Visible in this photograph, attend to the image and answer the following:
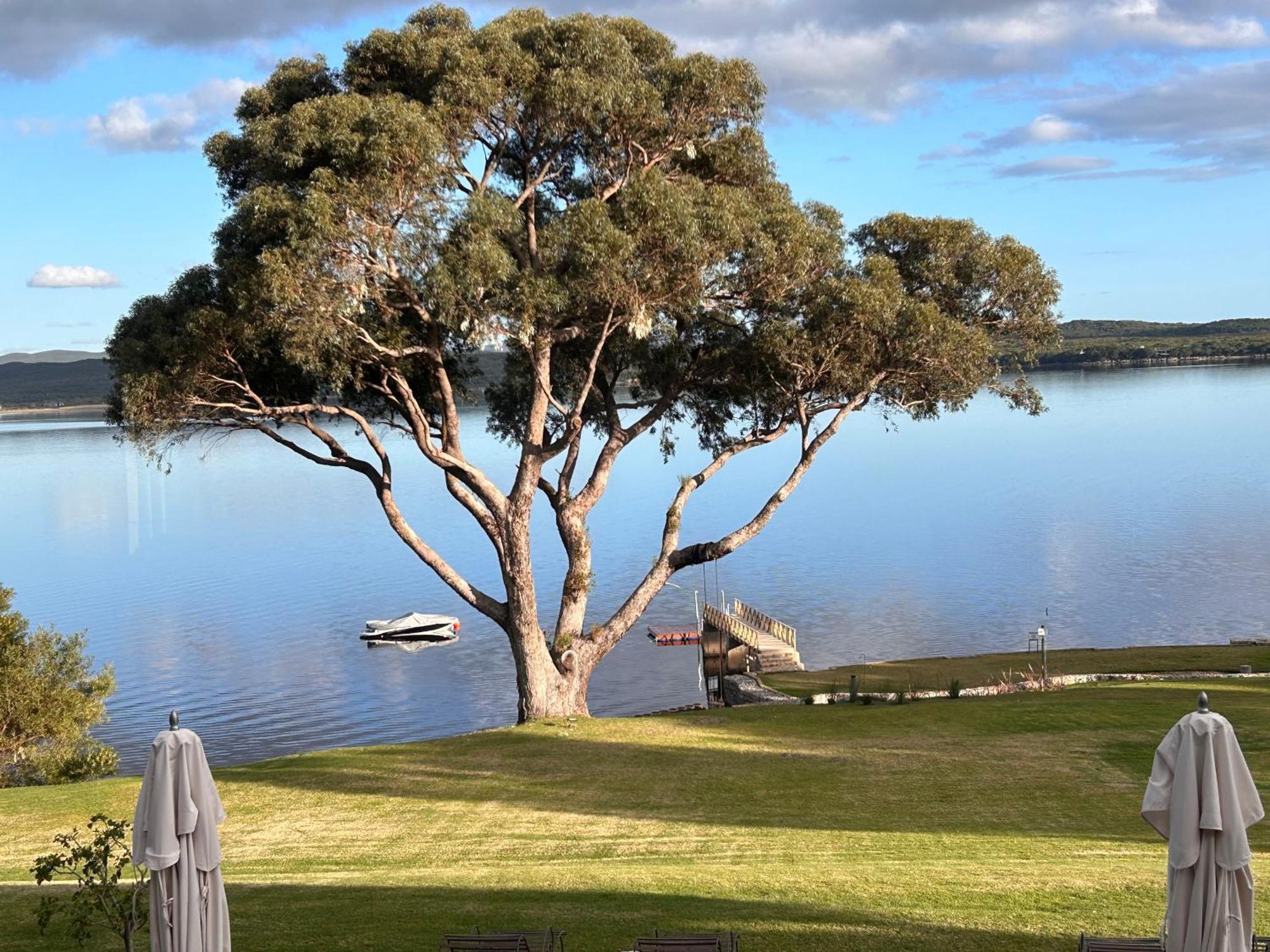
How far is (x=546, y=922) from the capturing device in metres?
11.4

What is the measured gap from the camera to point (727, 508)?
86938 millimetres

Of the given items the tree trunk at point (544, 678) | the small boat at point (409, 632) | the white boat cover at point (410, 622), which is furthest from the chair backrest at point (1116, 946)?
the white boat cover at point (410, 622)

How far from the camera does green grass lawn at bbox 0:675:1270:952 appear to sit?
11.4 meters

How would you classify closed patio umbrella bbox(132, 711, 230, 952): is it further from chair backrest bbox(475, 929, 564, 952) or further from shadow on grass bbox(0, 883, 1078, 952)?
chair backrest bbox(475, 929, 564, 952)

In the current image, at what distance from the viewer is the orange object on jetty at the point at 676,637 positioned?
52031mm

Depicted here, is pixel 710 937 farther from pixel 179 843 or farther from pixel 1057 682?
pixel 1057 682

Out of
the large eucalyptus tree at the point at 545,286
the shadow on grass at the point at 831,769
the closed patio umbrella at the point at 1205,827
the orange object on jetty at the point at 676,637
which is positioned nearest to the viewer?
the closed patio umbrella at the point at 1205,827

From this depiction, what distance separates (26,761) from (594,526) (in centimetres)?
5257

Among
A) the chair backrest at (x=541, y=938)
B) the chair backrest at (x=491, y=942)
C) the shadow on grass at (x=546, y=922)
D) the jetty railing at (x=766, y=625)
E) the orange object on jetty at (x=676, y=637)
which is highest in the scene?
the chair backrest at (x=491, y=942)

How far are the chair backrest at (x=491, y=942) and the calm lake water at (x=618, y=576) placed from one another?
28.3m

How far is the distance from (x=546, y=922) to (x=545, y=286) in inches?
524

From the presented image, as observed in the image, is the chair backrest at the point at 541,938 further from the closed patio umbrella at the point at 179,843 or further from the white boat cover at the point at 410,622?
the white boat cover at the point at 410,622

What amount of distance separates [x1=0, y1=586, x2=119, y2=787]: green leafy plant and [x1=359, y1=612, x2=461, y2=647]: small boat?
22.1 meters

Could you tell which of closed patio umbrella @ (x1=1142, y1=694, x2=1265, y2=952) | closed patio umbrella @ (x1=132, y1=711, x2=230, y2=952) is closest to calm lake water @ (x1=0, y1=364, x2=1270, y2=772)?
closed patio umbrella @ (x1=132, y1=711, x2=230, y2=952)
